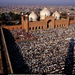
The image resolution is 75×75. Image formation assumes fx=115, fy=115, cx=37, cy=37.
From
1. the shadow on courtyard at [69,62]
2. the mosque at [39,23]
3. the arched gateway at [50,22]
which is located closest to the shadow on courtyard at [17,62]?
the shadow on courtyard at [69,62]

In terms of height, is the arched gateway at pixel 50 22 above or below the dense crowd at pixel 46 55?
above

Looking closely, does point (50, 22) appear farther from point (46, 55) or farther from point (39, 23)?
point (46, 55)

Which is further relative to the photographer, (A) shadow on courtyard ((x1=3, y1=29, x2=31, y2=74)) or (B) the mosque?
(B) the mosque

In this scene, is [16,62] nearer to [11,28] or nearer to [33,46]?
[33,46]

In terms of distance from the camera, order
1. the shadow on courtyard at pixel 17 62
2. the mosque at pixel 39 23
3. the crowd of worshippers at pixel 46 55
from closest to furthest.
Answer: the shadow on courtyard at pixel 17 62
the crowd of worshippers at pixel 46 55
the mosque at pixel 39 23

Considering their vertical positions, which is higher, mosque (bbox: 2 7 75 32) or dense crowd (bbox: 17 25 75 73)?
mosque (bbox: 2 7 75 32)

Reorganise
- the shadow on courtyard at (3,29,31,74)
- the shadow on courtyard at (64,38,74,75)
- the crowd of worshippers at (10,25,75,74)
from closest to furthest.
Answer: the shadow on courtyard at (3,29,31,74) → the shadow on courtyard at (64,38,74,75) → the crowd of worshippers at (10,25,75,74)

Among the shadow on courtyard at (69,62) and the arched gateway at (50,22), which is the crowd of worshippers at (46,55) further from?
the arched gateway at (50,22)

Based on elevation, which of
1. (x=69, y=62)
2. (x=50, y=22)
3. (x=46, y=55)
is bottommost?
(x=69, y=62)

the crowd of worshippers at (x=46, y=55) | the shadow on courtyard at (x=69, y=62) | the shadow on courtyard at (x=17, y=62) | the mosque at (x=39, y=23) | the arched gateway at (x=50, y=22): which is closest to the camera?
the shadow on courtyard at (x=17, y=62)

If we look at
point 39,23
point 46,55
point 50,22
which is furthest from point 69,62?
point 50,22

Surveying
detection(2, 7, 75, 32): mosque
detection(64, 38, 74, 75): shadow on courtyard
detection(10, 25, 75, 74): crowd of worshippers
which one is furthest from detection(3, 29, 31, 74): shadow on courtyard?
detection(2, 7, 75, 32): mosque

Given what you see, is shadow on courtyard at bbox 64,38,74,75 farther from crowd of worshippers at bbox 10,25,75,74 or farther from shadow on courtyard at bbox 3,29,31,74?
shadow on courtyard at bbox 3,29,31,74
